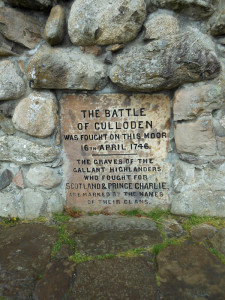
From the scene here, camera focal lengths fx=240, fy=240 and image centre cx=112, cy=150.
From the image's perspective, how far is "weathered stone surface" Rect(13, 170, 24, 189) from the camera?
187 cm

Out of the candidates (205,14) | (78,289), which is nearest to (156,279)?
(78,289)

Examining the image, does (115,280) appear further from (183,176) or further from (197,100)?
(197,100)

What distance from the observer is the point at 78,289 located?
116 cm

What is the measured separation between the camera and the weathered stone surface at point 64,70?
1.62 metres

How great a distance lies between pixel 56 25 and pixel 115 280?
62.0 inches

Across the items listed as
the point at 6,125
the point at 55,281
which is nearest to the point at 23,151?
the point at 6,125

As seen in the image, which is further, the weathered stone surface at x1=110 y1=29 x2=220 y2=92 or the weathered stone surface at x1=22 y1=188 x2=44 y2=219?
the weathered stone surface at x1=22 y1=188 x2=44 y2=219

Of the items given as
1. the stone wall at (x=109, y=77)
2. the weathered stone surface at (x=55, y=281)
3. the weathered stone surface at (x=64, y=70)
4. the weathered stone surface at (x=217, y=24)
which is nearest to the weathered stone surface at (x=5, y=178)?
the stone wall at (x=109, y=77)

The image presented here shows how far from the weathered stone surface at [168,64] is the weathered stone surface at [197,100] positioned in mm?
62

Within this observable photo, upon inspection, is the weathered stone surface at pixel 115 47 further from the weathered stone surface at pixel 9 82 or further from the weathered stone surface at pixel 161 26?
the weathered stone surface at pixel 9 82

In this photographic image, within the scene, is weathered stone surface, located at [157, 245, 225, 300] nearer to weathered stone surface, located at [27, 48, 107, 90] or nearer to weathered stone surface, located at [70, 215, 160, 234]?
weathered stone surface, located at [70, 215, 160, 234]

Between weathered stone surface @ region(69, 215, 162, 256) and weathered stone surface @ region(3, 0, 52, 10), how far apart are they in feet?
5.04

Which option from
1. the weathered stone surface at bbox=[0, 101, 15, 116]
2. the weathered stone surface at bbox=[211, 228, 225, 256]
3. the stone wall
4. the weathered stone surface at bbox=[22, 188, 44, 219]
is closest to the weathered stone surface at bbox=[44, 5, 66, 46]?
the stone wall

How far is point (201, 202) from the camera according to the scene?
171 centimetres
